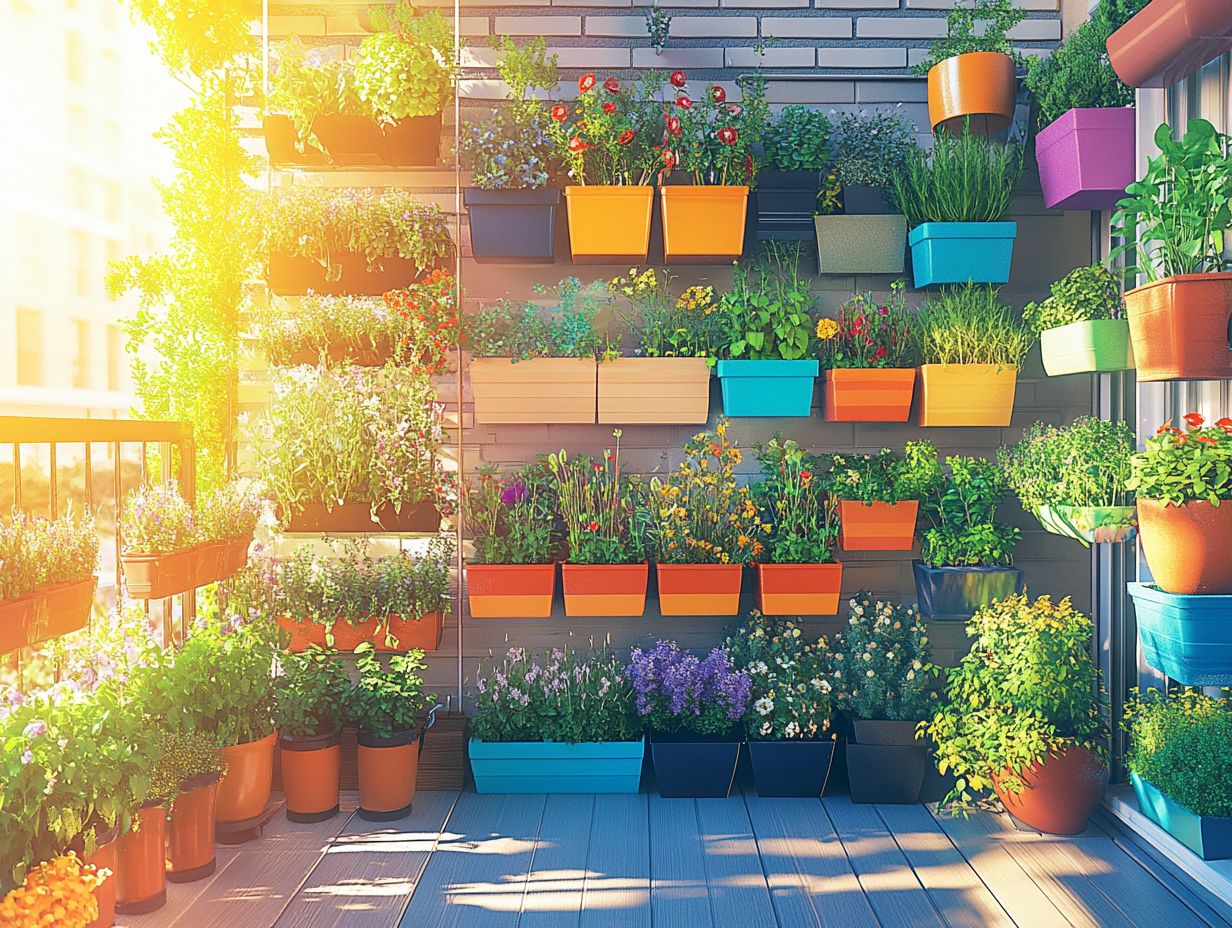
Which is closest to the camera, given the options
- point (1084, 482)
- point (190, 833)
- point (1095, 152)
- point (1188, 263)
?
point (1188, 263)

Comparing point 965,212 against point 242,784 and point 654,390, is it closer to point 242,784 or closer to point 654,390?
point 654,390

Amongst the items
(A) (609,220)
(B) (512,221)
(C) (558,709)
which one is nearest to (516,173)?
(B) (512,221)

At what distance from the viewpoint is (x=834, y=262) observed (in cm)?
347

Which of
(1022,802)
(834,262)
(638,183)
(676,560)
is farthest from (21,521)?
(1022,802)

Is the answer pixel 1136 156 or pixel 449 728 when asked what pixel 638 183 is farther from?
pixel 449 728

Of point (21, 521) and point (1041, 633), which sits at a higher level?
point (21, 521)

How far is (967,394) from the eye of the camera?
10.9 ft

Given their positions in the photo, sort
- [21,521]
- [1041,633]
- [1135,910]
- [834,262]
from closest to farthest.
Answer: [21,521] → [1135,910] → [1041,633] → [834,262]

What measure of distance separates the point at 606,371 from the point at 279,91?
1490 mm

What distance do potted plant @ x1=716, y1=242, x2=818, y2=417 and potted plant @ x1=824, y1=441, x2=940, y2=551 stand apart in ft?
1.06

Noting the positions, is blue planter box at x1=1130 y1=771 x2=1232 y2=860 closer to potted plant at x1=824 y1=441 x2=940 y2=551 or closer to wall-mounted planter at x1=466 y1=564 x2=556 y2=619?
potted plant at x1=824 y1=441 x2=940 y2=551

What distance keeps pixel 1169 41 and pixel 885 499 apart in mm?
1574

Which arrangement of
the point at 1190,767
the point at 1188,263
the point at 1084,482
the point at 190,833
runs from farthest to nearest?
the point at 1084,482 → the point at 190,833 → the point at 1190,767 → the point at 1188,263

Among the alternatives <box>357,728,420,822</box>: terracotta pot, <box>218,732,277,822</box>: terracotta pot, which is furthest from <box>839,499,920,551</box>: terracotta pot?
<box>218,732,277,822</box>: terracotta pot
